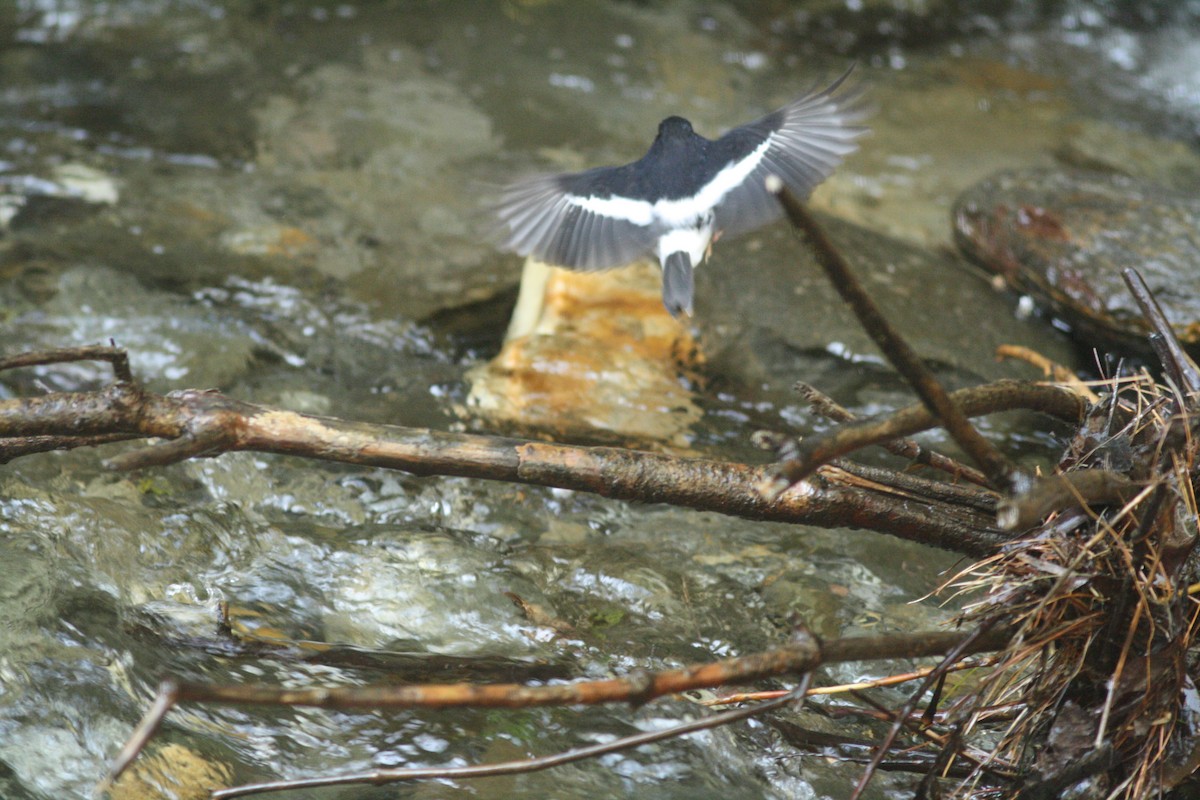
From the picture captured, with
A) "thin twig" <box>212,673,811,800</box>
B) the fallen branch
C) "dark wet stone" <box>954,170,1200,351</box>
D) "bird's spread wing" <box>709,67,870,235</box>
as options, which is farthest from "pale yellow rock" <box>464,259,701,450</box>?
"thin twig" <box>212,673,811,800</box>

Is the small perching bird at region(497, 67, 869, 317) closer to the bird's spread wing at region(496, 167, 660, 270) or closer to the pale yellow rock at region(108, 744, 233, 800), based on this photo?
the bird's spread wing at region(496, 167, 660, 270)

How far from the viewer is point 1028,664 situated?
1859 millimetres

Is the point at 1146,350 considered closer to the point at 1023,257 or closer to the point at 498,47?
the point at 1023,257

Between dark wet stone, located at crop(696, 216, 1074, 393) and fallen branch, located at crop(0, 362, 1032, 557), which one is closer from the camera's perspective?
fallen branch, located at crop(0, 362, 1032, 557)

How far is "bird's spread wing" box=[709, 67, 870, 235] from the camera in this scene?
292cm

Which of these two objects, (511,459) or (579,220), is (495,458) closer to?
(511,459)

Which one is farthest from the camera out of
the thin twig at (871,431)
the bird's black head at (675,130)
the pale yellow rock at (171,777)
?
the bird's black head at (675,130)

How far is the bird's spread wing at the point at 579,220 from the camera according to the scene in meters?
2.92

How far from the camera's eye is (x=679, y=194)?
9.82 feet

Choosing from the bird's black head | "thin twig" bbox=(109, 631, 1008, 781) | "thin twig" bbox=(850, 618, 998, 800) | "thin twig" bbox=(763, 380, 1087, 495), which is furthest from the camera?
the bird's black head

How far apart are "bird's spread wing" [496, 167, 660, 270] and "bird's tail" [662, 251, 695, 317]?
0.10m

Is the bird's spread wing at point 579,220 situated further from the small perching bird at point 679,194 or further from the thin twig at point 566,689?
the thin twig at point 566,689

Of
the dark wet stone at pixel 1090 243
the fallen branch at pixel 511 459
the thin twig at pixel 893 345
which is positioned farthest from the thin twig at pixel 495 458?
the dark wet stone at pixel 1090 243

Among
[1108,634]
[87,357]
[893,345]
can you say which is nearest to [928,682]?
[1108,634]
